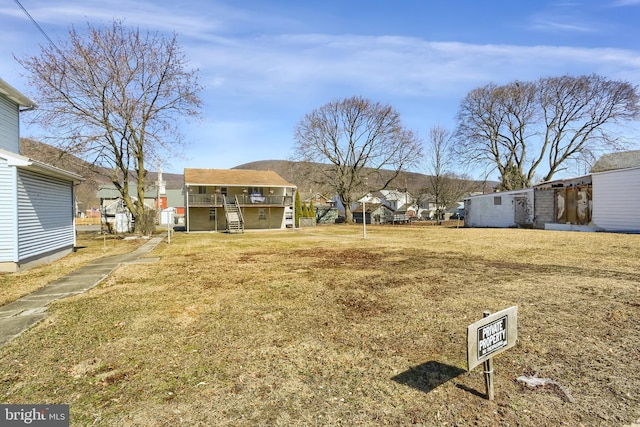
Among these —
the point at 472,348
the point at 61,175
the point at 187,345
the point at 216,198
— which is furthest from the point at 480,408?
the point at 216,198

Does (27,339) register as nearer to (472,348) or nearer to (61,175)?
(472,348)

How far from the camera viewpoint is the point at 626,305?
5215 mm

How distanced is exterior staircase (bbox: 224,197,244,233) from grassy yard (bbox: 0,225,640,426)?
2187 cm

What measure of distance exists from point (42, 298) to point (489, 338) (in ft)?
25.6

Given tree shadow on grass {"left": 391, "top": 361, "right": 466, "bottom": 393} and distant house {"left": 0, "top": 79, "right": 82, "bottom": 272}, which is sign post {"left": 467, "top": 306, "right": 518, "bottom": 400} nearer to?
tree shadow on grass {"left": 391, "top": 361, "right": 466, "bottom": 393}

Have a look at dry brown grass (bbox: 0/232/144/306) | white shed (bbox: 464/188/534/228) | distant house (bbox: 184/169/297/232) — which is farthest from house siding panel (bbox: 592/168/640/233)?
dry brown grass (bbox: 0/232/144/306)

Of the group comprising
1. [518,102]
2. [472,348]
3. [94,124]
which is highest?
[518,102]

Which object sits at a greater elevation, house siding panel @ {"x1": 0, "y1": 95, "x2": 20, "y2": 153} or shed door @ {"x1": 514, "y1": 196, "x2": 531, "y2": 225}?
house siding panel @ {"x1": 0, "y1": 95, "x2": 20, "y2": 153}

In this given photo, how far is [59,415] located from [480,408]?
11.3 ft

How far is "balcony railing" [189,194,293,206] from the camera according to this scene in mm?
30125

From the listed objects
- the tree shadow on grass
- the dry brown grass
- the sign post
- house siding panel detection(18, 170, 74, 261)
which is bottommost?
the dry brown grass

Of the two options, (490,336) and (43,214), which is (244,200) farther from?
(490,336)

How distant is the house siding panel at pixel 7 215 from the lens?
30.6 ft

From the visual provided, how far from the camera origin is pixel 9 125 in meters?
13.5
